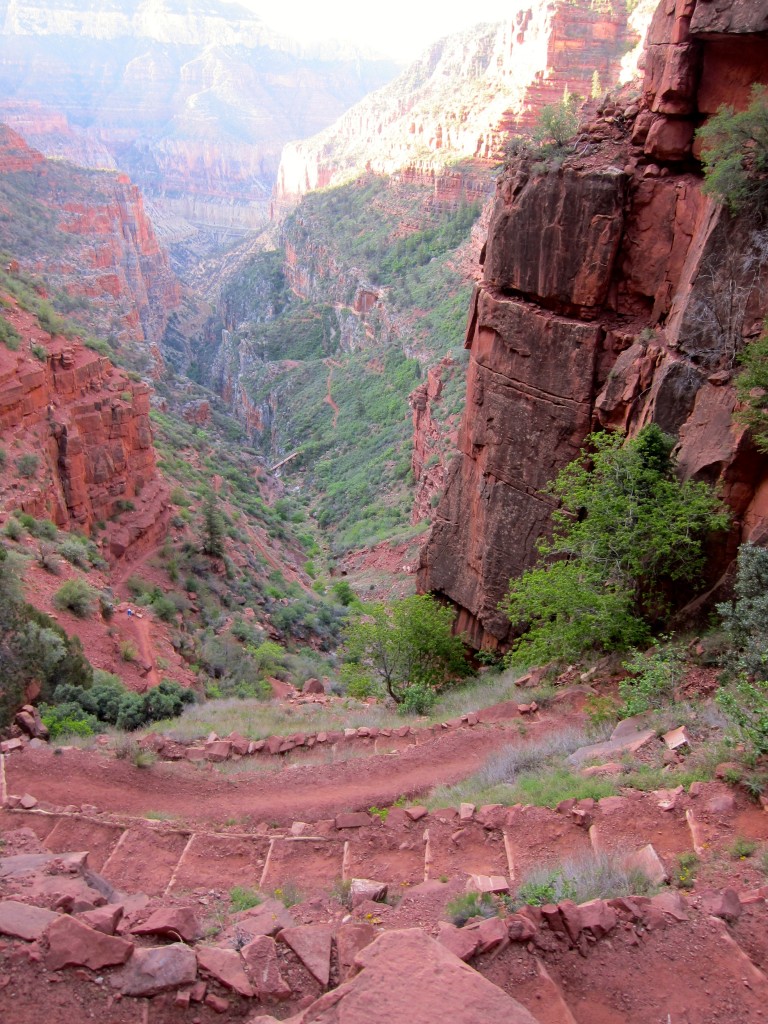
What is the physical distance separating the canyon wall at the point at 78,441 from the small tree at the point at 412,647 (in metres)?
10.9

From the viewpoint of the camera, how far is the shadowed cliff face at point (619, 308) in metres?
12.5

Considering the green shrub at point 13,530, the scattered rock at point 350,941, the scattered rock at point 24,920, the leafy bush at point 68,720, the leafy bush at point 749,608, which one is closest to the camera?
the scattered rock at point 24,920

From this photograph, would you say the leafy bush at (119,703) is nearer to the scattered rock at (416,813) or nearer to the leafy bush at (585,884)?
the scattered rock at (416,813)

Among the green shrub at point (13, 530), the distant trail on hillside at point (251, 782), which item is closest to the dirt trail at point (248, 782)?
the distant trail on hillside at point (251, 782)

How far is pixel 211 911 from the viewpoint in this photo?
24.2 ft

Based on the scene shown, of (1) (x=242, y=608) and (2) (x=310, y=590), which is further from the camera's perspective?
(2) (x=310, y=590)

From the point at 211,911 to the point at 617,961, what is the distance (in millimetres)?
3988

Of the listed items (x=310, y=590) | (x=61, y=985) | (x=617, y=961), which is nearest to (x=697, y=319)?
(x=617, y=961)

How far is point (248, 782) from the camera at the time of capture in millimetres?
11516

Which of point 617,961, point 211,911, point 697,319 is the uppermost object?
point 697,319

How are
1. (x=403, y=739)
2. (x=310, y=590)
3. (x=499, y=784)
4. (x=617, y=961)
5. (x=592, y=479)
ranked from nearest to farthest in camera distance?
(x=617, y=961) < (x=499, y=784) < (x=403, y=739) < (x=592, y=479) < (x=310, y=590)

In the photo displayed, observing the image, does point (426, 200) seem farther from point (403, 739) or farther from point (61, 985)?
point (61, 985)

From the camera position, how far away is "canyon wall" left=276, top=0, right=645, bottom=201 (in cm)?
5872

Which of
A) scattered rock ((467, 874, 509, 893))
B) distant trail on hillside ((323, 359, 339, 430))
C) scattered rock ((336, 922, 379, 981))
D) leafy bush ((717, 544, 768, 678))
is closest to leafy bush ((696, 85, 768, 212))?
leafy bush ((717, 544, 768, 678))
